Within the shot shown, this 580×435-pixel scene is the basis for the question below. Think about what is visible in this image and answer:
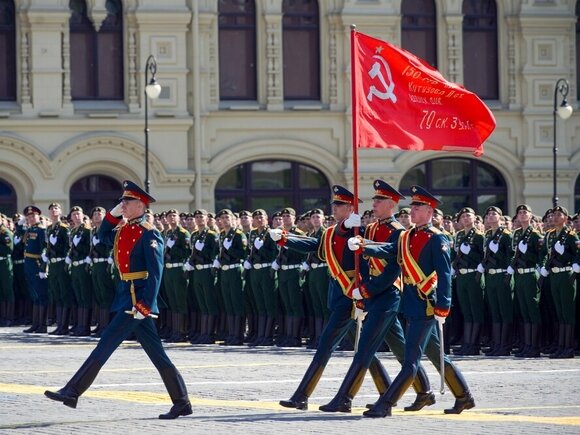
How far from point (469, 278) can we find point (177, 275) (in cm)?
451

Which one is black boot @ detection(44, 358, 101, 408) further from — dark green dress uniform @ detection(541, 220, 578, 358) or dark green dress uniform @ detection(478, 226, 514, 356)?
dark green dress uniform @ detection(478, 226, 514, 356)

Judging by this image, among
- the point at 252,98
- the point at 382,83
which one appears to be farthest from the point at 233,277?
the point at 252,98

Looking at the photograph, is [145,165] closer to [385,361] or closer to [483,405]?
[385,361]

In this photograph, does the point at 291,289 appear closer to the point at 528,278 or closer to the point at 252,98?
the point at 528,278

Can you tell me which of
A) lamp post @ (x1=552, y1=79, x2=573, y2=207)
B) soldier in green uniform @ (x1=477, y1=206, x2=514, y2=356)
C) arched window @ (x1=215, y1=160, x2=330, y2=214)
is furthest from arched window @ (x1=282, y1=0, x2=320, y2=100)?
soldier in green uniform @ (x1=477, y1=206, x2=514, y2=356)

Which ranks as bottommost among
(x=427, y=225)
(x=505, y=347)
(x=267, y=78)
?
(x=505, y=347)

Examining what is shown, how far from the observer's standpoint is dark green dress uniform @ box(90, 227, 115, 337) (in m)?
24.2

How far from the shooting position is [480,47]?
3756 cm

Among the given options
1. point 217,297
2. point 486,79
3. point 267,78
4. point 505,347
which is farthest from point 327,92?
point 505,347

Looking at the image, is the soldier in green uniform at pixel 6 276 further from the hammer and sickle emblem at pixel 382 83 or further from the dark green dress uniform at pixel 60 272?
the hammer and sickle emblem at pixel 382 83

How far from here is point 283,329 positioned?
2272 cm

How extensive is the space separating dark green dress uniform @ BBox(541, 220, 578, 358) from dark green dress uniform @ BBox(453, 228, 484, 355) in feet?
3.23

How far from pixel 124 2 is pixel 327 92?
472cm

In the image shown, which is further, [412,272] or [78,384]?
[412,272]
